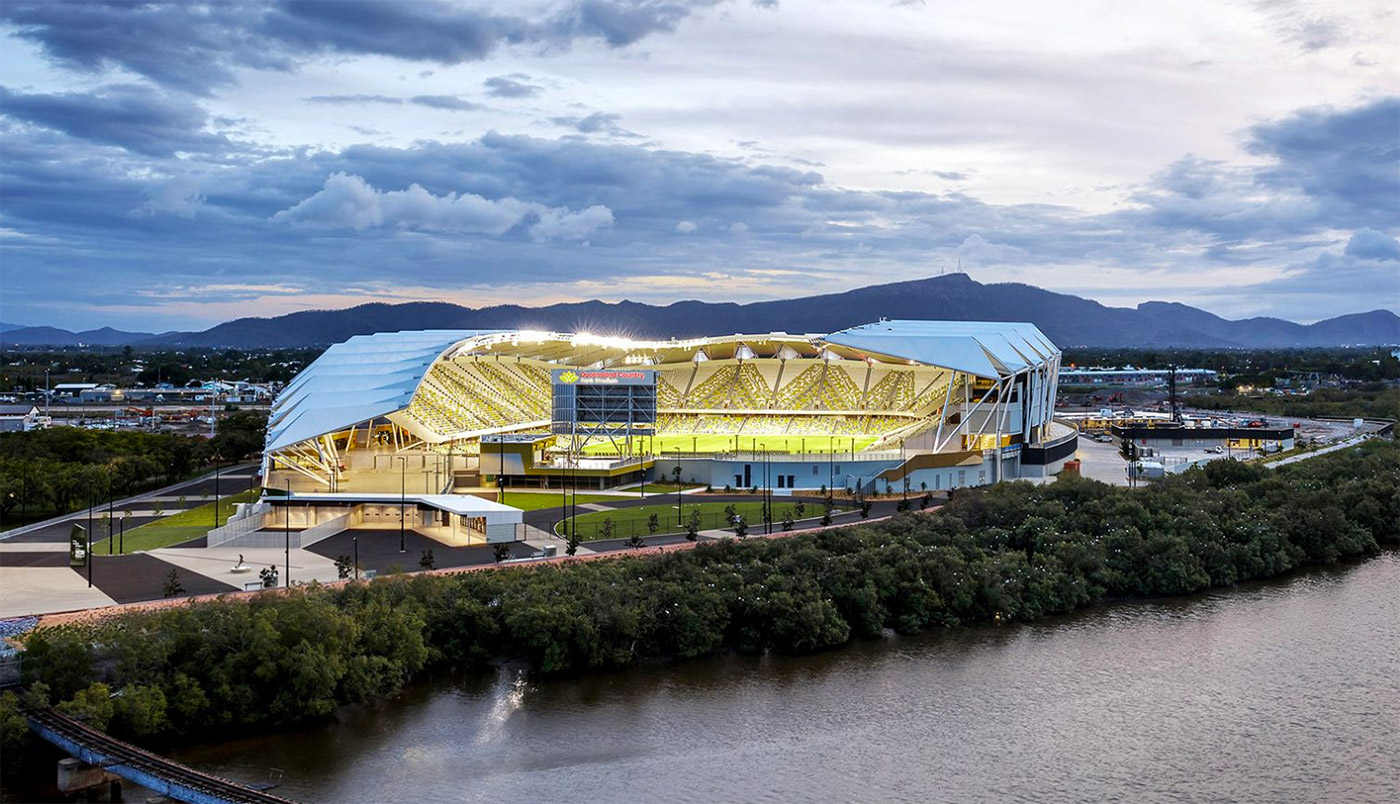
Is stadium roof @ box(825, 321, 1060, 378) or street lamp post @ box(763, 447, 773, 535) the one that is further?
stadium roof @ box(825, 321, 1060, 378)

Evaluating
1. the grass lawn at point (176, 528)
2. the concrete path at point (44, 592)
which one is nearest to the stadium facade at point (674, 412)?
the grass lawn at point (176, 528)

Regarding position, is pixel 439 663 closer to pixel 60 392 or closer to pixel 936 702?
pixel 936 702

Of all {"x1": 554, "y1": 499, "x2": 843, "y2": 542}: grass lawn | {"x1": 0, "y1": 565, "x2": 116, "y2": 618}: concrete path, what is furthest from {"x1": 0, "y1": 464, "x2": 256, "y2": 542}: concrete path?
{"x1": 554, "y1": 499, "x2": 843, "y2": 542}: grass lawn

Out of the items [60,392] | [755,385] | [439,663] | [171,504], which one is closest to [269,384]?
[60,392]

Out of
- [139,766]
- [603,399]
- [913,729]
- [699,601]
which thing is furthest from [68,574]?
[603,399]

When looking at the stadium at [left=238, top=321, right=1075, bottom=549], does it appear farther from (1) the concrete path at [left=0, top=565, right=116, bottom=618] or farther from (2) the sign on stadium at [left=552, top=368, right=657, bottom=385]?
(1) the concrete path at [left=0, top=565, right=116, bottom=618]

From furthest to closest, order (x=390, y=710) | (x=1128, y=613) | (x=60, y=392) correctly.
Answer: (x=60, y=392) < (x=1128, y=613) < (x=390, y=710)
